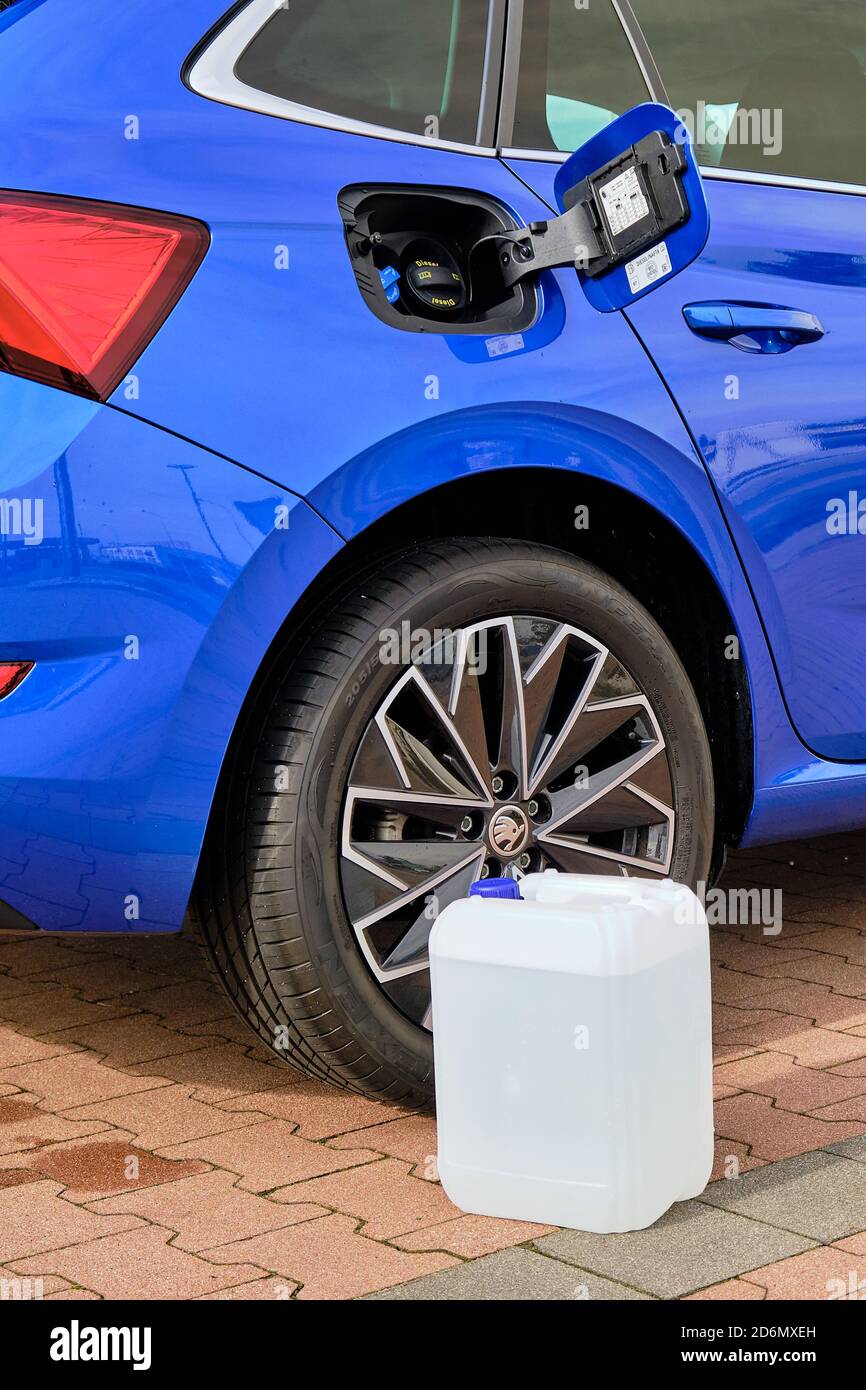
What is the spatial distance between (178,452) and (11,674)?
14.7 inches

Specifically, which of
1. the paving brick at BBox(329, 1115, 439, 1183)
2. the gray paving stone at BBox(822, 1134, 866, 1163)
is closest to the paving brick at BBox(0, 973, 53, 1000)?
the paving brick at BBox(329, 1115, 439, 1183)

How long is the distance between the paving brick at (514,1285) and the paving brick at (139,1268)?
217 mm

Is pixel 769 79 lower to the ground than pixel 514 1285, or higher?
Answer: higher

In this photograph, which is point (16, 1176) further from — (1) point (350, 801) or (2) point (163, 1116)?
(1) point (350, 801)

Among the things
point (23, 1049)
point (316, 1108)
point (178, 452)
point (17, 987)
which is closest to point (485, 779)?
point (316, 1108)

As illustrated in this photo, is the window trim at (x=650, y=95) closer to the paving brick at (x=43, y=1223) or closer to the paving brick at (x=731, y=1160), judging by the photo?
the paving brick at (x=731, y=1160)

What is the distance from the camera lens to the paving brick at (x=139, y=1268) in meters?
2.15

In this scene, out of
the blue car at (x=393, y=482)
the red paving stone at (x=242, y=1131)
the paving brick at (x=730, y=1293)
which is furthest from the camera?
the blue car at (x=393, y=482)

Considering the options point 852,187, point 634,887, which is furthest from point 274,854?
point 852,187

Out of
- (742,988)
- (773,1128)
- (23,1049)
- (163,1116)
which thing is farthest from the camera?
(742,988)

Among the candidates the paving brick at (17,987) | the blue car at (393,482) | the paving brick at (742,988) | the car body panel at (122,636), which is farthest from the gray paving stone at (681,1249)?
the paving brick at (17,987)

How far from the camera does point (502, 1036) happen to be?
234 cm

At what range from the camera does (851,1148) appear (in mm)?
2545
